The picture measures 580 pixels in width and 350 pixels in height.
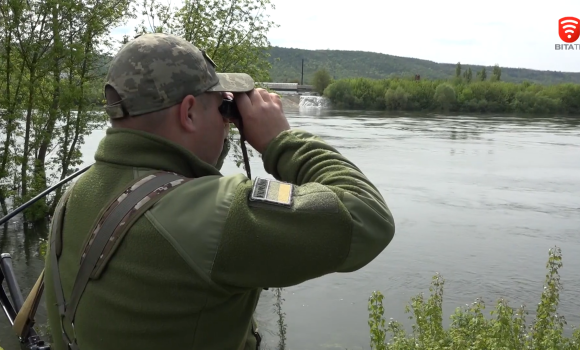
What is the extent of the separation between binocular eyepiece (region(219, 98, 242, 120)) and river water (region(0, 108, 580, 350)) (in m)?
6.51

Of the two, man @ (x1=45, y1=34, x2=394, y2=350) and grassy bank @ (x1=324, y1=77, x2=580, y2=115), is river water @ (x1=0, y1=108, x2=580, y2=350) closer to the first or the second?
man @ (x1=45, y1=34, x2=394, y2=350)

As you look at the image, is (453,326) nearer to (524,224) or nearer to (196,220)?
(196,220)

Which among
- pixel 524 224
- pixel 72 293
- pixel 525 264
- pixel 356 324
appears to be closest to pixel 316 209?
pixel 72 293

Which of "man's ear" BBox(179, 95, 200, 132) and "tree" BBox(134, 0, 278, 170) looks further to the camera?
"tree" BBox(134, 0, 278, 170)

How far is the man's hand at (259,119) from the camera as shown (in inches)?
65.1

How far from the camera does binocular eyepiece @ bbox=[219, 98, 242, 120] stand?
5.40ft

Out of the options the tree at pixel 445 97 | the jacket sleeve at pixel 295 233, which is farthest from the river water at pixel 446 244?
the tree at pixel 445 97

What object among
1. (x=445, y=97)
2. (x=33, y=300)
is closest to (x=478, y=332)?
(x=33, y=300)

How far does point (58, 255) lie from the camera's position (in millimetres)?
1654

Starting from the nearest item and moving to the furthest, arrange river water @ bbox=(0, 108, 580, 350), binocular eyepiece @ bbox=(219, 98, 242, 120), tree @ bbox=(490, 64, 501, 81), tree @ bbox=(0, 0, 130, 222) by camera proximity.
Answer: binocular eyepiece @ bbox=(219, 98, 242, 120) → river water @ bbox=(0, 108, 580, 350) → tree @ bbox=(0, 0, 130, 222) → tree @ bbox=(490, 64, 501, 81)

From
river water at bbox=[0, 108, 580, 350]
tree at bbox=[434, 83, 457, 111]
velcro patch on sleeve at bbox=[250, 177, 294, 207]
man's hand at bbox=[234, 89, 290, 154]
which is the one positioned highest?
man's hand at bbox=[234, 89, 290, 154]

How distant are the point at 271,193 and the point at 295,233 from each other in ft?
0.31

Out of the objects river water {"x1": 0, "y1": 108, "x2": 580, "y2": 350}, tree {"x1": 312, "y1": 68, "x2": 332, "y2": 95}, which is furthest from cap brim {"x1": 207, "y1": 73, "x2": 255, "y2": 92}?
tree {"x1": 312, "y1": 68, "x2": 332, "y2": 95}

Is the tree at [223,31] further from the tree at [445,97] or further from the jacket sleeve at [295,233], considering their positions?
the tree at [445,97]
